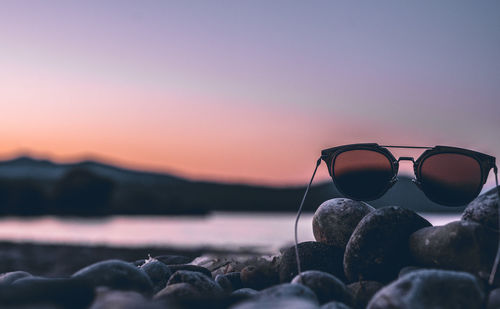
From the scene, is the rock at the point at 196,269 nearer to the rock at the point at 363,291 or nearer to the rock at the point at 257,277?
the rock at the point at 257,277

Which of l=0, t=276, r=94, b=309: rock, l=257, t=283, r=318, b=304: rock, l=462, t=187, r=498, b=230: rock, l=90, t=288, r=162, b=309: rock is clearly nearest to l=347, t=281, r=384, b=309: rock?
l=257, t=283, r=318, b=304: rock

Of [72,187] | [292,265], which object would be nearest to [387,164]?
[292,265]

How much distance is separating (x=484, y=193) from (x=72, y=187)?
61416 millimetres

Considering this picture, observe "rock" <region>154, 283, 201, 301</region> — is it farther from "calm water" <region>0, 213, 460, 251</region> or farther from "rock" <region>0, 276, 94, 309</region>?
"calm water" <region>0, 213, 460, 251</region>

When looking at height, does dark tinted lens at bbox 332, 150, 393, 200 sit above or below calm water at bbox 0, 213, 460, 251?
above

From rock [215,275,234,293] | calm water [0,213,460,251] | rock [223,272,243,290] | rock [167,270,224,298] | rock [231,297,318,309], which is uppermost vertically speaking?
rock [231,297,318,309]

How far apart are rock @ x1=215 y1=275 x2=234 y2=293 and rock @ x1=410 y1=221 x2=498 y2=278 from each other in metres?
1.48

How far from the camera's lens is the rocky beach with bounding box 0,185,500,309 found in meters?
2.81

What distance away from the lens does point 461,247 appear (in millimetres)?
3820

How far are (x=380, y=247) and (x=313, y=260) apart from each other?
668 millimetres

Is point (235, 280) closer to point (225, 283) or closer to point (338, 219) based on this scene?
point (225, 283)

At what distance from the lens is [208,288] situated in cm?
384

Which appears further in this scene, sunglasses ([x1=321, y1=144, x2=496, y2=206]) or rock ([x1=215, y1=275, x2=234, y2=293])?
sunglasses ([x1=321, y1=144, x2=496, y2=206])

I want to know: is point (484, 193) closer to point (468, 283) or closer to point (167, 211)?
point (468, 283)
